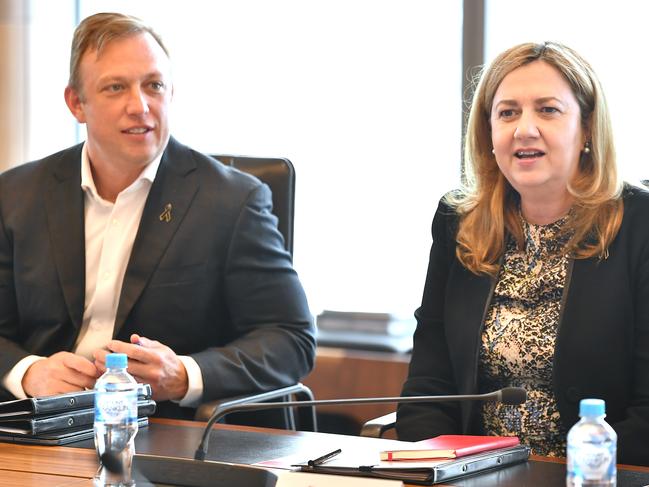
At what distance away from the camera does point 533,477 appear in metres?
1.71

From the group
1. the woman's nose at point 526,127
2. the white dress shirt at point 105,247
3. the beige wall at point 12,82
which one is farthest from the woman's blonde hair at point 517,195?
the beige wall at point 12,82

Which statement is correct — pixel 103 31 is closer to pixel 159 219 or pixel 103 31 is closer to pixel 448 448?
pixel 159 219

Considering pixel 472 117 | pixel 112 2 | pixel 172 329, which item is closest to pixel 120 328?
pixel 172 329

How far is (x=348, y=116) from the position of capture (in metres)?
Result: 3.99

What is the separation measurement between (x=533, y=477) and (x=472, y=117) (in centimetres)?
110

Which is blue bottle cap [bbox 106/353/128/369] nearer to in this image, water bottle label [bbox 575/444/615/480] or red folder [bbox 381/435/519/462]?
red folder [bbox 381/435/519/462]

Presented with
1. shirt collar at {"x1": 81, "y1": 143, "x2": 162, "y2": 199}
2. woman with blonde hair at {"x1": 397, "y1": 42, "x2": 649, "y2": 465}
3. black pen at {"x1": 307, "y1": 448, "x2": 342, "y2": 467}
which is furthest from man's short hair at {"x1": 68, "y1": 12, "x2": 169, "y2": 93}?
black pen at {"x1": 307, "y1": 448, "x2": 342, "y2": 467}

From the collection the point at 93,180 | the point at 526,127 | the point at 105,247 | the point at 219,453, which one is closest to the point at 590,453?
the point at 219,453

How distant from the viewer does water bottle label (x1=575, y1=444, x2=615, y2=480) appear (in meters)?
1.45

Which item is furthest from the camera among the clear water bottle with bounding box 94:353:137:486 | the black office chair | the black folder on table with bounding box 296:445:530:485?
the black office chair

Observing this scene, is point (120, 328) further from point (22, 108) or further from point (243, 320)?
point (22, 108)

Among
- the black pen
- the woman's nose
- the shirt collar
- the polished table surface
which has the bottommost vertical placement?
the polished table surface

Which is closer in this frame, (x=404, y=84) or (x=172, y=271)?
(x=172, y=271)

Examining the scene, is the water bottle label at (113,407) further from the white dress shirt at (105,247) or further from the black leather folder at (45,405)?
the white dress shirt at (105,247)
